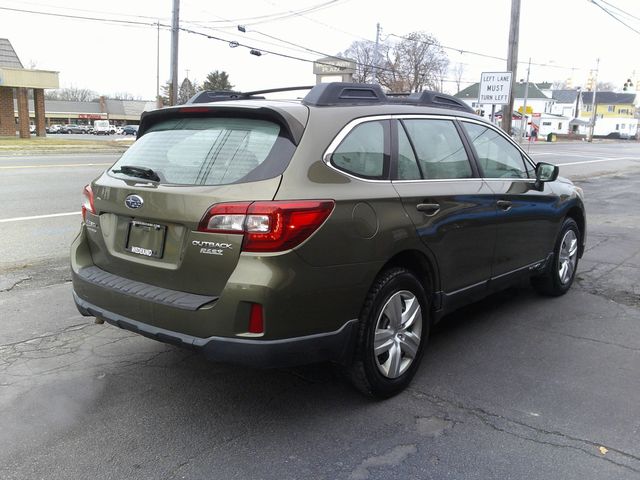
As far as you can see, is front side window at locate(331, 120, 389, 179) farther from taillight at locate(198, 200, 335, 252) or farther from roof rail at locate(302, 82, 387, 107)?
taillight at locate(198, 200, 335, 252)

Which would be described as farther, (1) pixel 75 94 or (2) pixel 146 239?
(1) pixel 75 94

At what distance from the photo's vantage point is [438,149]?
4.02 meters

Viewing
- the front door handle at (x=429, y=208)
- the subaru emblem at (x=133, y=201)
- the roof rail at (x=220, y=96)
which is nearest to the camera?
the subaru emblem at (x=133, y=201)

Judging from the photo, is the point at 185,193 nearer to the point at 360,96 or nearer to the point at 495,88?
the point at 360,96

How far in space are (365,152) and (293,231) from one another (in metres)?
0.84

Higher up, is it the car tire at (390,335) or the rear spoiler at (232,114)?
the rear spoiler at (232,114)

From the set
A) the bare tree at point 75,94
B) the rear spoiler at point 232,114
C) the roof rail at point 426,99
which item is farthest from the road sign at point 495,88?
the bare tree at point 75,94

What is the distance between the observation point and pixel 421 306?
145 inches

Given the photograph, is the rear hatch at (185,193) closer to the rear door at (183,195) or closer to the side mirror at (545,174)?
the rear door at (183,195)

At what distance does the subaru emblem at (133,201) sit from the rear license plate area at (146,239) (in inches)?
3.7

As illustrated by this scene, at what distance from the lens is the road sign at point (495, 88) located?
1416 cm

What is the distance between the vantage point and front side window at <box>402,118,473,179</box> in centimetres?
383

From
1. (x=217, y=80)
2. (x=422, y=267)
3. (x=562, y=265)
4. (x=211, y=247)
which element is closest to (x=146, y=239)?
(x=211, y=247)

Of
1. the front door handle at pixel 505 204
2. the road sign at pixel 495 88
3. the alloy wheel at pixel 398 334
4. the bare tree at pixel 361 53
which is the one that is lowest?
the alloy wheel at pixel 398 334
